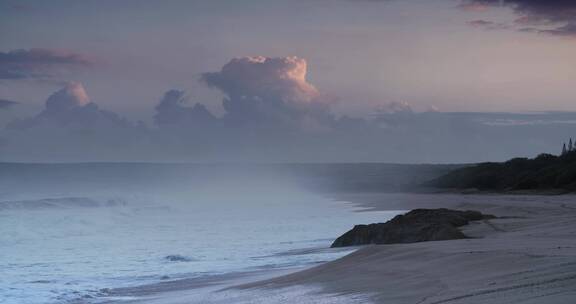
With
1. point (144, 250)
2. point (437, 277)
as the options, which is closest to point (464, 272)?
point (437, 277)

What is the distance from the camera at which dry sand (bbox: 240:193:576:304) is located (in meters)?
7.38

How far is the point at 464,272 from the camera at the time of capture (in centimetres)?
933

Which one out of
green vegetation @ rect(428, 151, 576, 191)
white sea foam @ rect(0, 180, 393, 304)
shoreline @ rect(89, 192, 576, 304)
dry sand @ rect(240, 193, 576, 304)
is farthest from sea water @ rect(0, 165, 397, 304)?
green vegetation @ rect(428, 151, 576, 191)

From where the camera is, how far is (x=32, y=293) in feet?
42.3

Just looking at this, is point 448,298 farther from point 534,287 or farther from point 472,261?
point 472,261

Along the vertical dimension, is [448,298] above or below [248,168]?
below

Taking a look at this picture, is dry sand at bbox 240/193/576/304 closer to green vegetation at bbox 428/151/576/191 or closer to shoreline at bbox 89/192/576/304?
shoreline at bbox 89/192/576/304

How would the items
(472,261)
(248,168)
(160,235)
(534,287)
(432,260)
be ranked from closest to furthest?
(534,287), (472,261), (432,260), (160,235), (248,168)

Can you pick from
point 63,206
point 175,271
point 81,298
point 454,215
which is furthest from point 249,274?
point 63,206

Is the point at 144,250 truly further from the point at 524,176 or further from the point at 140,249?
the point at 524,176

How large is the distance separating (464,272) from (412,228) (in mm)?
8019

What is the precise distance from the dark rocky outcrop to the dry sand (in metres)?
1.34

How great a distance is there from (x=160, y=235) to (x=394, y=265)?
14771 mm

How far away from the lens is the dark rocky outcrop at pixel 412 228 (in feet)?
53.9
